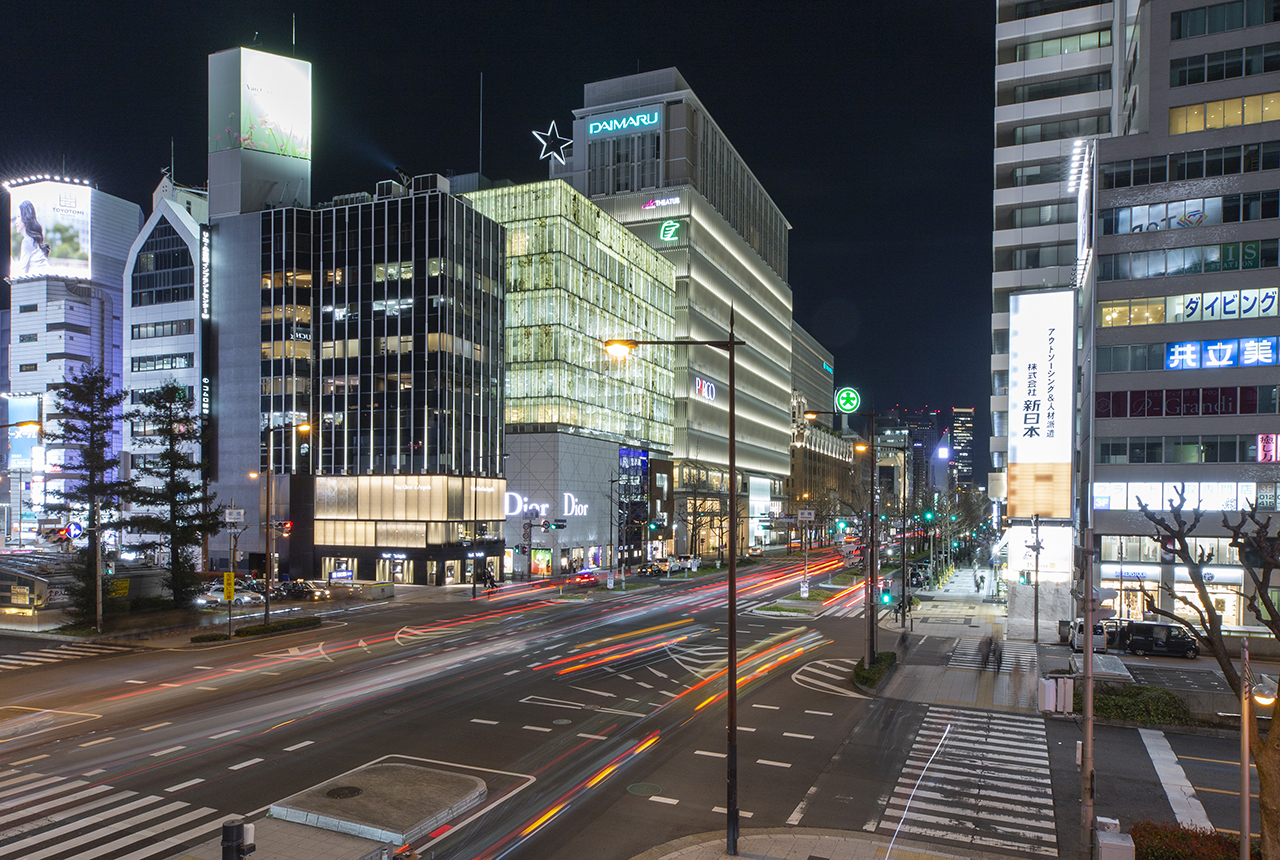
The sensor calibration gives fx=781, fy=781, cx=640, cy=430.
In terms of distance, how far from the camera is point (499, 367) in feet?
254

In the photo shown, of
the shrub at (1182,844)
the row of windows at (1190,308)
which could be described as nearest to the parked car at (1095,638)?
the row of windows at (1190,308)

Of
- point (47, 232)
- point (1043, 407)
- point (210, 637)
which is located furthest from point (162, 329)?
point (1043, 407)

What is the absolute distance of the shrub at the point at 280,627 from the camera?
131ft

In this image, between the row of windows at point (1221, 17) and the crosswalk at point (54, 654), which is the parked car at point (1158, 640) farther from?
the crosswalk at point (54, 654)

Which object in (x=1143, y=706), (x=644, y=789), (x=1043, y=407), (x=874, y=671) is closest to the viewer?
(x=644, y=789)

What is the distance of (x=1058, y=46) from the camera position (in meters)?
67.2

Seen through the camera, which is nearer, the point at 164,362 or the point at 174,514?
the point at 174,514

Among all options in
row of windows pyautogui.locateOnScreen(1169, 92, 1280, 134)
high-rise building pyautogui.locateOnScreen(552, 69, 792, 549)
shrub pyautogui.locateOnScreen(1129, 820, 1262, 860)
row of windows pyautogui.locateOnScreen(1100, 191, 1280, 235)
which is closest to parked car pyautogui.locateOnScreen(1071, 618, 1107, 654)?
shrub pyautogui.locateOnScreen(1129, 820, 1262, 860)

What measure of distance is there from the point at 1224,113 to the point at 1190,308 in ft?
38.4

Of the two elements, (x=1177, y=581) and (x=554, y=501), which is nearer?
(x=1177, y=581)

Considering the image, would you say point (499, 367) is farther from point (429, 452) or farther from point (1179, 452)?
point (1179, 452)

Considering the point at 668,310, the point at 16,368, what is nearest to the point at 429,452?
the point at 668,310

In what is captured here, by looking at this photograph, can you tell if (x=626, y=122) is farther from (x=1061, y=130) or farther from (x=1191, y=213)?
(x=1191, y=213)

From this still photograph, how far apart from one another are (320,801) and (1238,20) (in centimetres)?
5980
